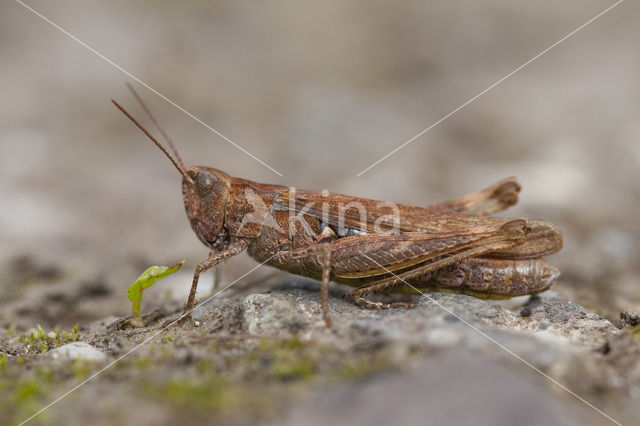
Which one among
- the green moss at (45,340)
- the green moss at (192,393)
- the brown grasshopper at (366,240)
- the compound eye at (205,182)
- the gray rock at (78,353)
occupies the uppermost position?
the compound eye at (205,182)

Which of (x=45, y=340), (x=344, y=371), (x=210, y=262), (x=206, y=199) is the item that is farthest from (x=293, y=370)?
(x=45, y=340)

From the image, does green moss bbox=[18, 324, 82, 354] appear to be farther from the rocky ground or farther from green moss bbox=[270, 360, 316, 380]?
green moss bbox=[270, 360, 316, 380]

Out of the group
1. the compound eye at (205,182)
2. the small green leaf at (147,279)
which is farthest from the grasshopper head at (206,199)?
the small green leaf at (147,279)

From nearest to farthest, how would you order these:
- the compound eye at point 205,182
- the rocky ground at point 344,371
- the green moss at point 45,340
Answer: the rocky ground at point 344,371
the green moss at point 45,340
the compound eye at point 205,182

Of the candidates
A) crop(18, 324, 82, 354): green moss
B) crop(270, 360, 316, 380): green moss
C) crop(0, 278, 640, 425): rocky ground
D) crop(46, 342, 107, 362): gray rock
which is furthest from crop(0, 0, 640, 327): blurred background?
crop(270, 360, 316, 380): green moss

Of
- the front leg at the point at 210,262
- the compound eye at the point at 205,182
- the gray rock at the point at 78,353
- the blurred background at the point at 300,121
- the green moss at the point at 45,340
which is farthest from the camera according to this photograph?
the blurred background at the point at 300,121

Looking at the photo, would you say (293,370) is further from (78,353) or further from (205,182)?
(205,182)

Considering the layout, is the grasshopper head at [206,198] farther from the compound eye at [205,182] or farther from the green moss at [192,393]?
the green moss at [192,393]

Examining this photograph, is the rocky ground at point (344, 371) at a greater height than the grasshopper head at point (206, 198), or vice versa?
the grasshopper head at point (206, 198)
